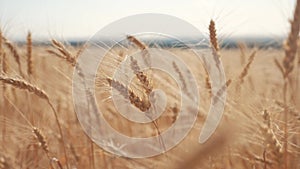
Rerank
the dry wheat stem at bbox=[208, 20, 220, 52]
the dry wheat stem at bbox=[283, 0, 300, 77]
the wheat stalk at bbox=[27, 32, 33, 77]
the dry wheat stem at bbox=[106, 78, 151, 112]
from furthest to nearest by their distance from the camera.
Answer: the wheat stalk at bbox=[27, 32, 33, 77], the dry wheat stem at bbox=[208, 20, 220, 52], the dry wheat stem at bbox=[106, 78, 151, 112], the dry wheat stem at bbox=[283, 0, 300, 77]

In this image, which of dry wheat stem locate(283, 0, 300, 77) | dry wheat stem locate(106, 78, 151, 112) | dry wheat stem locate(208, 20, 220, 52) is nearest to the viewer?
dry wheat stem locate(283, 0, 300, 77)

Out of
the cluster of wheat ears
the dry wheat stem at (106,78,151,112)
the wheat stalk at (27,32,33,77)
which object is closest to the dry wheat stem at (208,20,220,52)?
the cluster of wheat ears

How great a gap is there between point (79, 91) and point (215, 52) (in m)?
0.63

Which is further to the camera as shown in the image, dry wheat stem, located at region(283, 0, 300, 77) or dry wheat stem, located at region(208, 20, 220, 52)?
dry wheat stem, located at region(208, 20, 220, 52)

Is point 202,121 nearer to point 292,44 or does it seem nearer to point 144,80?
point 144,80

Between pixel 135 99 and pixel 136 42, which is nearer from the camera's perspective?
pixel 135 99

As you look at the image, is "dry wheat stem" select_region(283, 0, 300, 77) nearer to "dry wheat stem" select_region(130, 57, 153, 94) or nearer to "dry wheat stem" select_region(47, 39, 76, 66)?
"dry wheat stem" select_region(130, 57, 153, 94)

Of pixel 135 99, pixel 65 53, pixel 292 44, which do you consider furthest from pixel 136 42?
pixel 292 44

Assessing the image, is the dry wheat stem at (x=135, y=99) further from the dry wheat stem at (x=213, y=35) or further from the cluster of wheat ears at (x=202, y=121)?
the dry wheat stem at (x=213, y=35)

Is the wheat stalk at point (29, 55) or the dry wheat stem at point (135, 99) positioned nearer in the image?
the dry wheat stem at point (135, 99)

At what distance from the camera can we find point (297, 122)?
58.7 inches

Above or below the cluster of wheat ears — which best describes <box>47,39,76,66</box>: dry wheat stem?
above

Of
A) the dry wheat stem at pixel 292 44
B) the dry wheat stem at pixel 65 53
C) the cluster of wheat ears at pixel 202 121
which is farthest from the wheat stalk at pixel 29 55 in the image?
the dry wheat stem at pixel 292 44

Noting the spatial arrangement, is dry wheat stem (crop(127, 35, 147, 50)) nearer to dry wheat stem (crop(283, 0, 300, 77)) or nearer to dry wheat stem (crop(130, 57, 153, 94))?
dry wheat stem (crop(130, 57, 153, 94))
